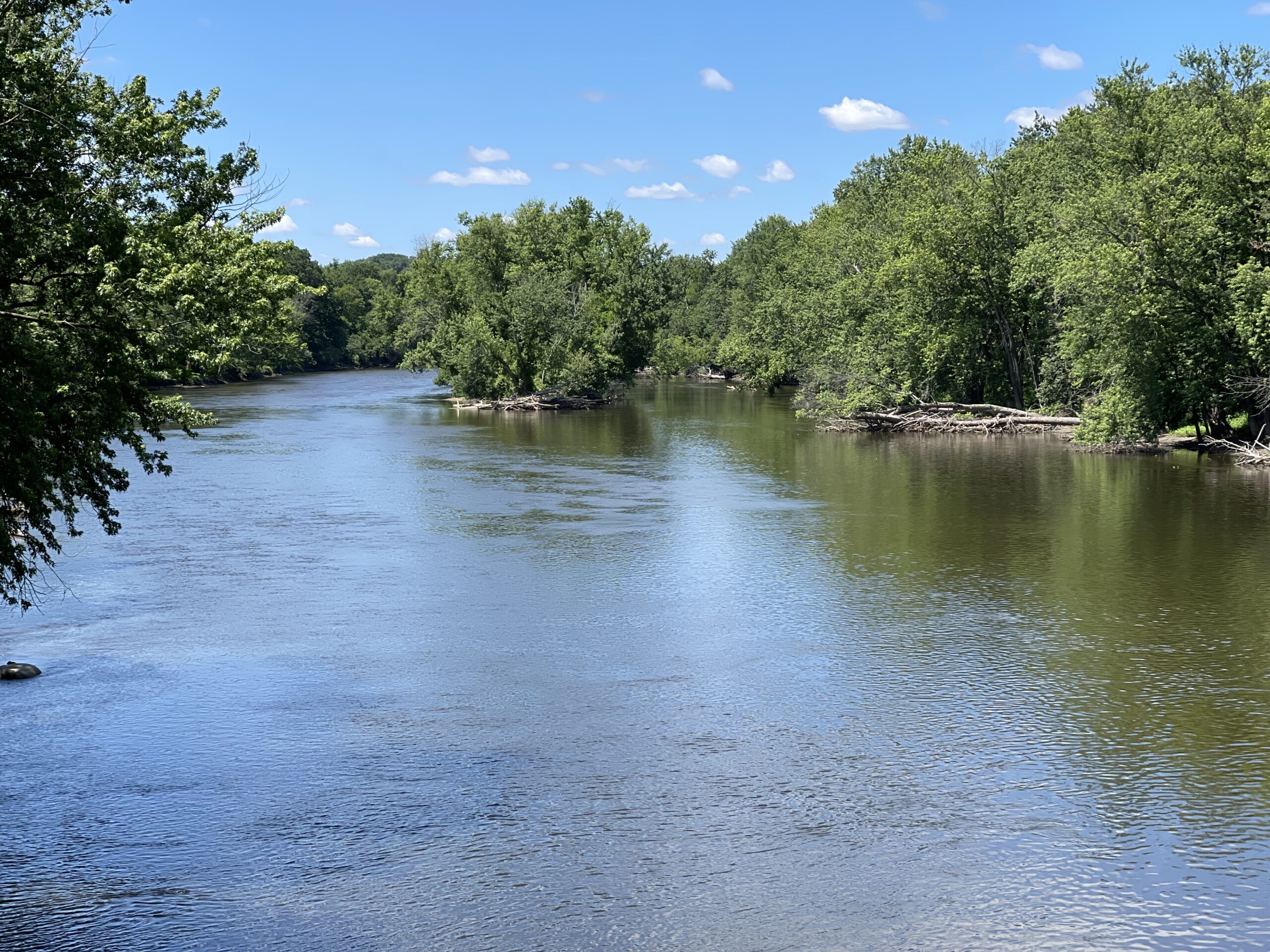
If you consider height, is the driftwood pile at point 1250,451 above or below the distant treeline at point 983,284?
below

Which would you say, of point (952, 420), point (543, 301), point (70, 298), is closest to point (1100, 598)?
point (70, 298)

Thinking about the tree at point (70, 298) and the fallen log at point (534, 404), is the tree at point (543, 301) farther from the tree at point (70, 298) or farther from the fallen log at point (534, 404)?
the tree at point (70, 298)

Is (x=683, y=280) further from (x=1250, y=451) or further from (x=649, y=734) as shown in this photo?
(x=649, y=734)

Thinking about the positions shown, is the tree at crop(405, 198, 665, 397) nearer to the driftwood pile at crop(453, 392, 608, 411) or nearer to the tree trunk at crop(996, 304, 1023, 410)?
the driftwood pile at crop(453, 392, 608, 411)

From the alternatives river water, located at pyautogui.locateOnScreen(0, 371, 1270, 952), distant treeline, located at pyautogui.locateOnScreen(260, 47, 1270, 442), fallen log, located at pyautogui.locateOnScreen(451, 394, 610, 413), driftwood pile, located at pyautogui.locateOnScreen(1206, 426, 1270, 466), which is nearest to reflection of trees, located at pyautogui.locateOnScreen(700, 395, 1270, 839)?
river water, located at pyautogui.locateOnScreen(0, 371, 1270, 952)

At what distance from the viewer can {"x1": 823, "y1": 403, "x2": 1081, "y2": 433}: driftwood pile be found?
56.4 m

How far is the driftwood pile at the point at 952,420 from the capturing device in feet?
185

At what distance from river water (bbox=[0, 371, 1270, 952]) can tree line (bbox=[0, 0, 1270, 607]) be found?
122 inches

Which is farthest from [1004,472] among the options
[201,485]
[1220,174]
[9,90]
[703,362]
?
[703,362]

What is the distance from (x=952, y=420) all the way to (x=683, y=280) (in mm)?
71305

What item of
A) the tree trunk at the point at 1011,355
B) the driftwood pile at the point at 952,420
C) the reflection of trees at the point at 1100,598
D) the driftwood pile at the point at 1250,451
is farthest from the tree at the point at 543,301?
the driftwood pile at the point at 1250,451

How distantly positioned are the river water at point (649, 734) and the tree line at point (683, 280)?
3096 millimetres

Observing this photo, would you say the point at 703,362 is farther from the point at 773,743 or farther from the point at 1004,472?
the point at 773,743

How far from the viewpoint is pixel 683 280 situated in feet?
415
